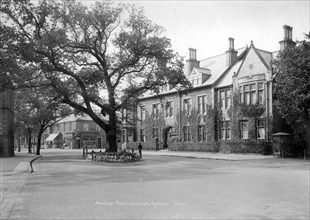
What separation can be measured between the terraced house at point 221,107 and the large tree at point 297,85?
432 cm

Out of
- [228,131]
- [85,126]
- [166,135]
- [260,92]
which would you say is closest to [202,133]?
[228,131]

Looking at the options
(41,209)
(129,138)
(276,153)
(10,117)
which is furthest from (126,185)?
(129,138)

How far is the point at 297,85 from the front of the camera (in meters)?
28.3

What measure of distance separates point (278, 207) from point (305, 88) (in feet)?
70.3

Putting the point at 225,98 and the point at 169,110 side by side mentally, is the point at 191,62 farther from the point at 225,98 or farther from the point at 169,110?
the point at 225,98

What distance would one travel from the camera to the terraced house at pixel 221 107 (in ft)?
119

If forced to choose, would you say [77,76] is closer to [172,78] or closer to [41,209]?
[172,78]

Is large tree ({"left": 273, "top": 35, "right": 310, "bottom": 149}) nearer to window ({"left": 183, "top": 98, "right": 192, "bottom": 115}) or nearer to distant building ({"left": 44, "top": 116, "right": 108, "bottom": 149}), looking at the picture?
window ({"left": 183, "top": 98, "right": 192, "bottom": 115})

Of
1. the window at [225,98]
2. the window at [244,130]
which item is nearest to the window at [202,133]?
the window at [225,98]

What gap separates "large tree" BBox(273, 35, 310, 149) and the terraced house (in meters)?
4.32

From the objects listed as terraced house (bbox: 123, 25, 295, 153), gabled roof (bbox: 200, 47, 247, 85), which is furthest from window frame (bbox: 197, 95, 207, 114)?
gabled roof (bbox: 200, 47, 247, 85)

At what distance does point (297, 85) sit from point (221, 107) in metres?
14.0

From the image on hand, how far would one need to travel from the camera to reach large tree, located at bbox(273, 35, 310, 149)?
28041mm

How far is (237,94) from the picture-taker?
3859cm
